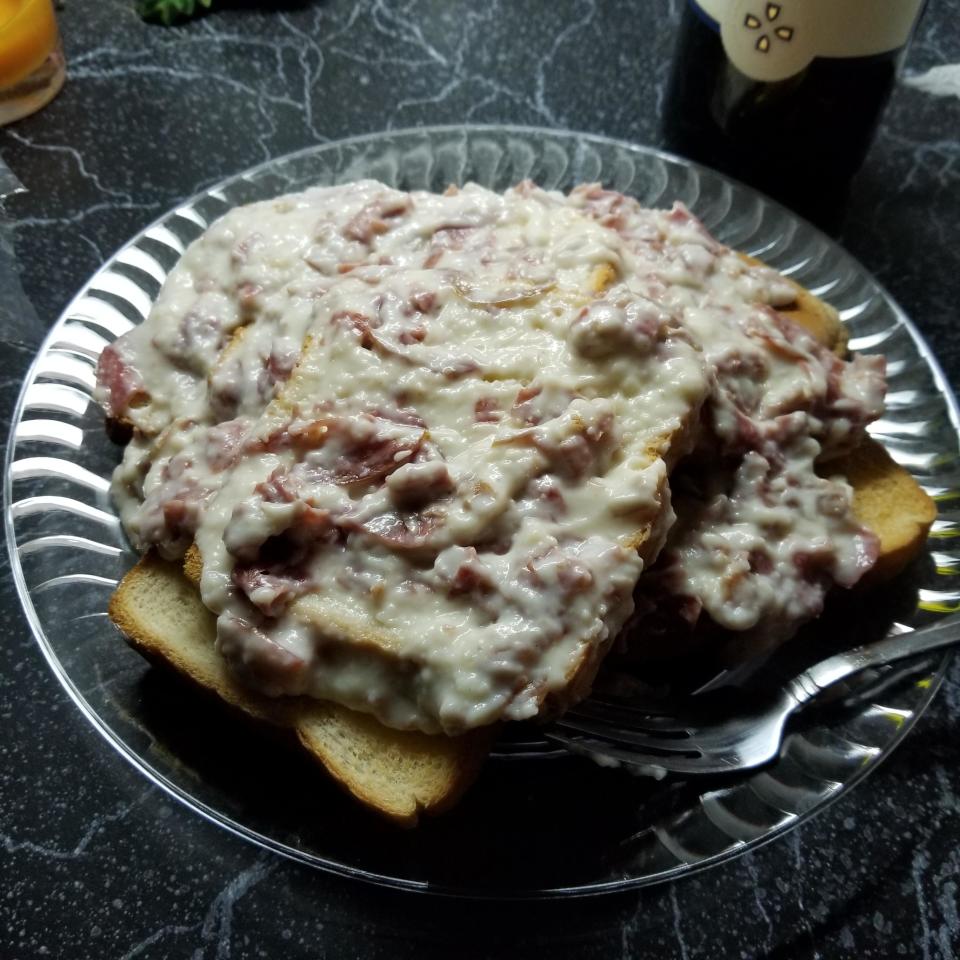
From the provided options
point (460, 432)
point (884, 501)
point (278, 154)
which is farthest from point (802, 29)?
point (278, 154)

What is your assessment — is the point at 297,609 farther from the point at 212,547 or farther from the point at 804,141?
the point at 804,141

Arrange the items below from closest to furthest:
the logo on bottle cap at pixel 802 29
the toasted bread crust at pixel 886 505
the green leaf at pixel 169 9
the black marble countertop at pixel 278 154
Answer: the black marble countertop at pixel 278 154 → the toasted bread crust at pixel 886 505 → the logo on bottle cap at pixel 802 29 → the green leaf at pixel 169 9

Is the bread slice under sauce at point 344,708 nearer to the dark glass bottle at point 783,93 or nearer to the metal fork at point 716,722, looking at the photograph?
the metal fork at point 716,722

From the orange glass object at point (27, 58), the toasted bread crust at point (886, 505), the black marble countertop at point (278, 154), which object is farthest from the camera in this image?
the orange glass object at point (27, 58)

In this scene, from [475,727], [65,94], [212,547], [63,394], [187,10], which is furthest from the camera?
[187,10]

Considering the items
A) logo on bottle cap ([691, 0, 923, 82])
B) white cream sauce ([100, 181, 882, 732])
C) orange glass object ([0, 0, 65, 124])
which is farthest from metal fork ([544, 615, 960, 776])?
orange glass object ([0, 0, 65, 124])

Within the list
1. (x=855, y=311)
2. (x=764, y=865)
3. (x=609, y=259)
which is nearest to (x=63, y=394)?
(x=609, y=259)

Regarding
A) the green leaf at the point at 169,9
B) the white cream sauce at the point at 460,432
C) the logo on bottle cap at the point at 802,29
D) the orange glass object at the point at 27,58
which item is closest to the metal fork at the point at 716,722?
the white cream sauce at the point at 460,432
